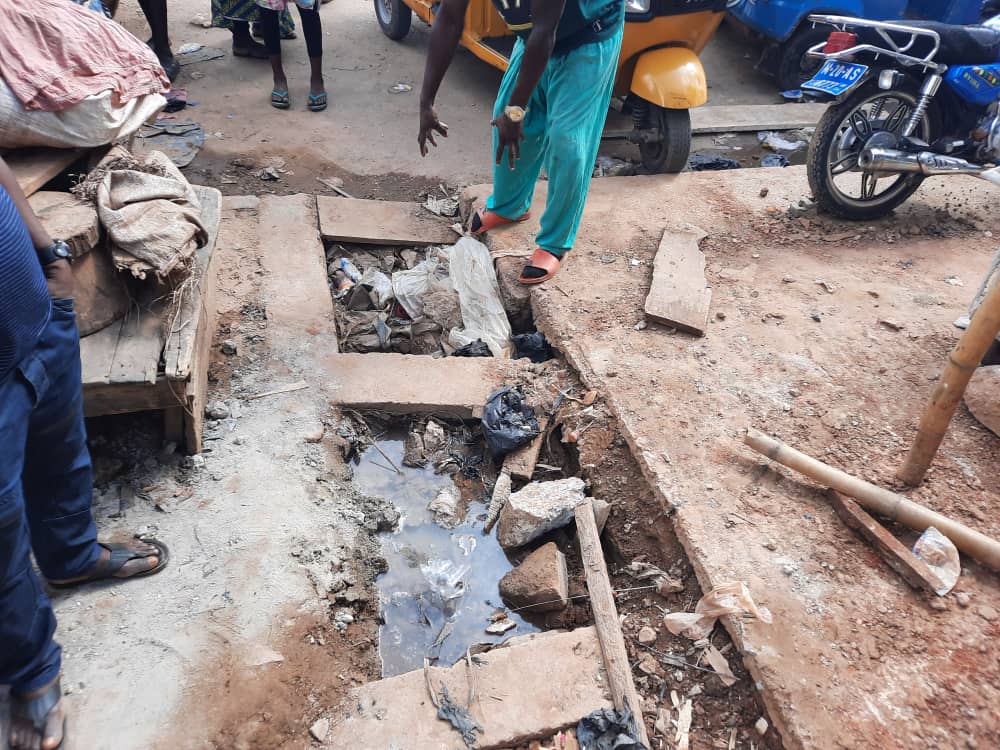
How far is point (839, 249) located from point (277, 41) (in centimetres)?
435

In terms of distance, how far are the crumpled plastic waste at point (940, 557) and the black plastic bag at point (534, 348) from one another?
178 centimetres

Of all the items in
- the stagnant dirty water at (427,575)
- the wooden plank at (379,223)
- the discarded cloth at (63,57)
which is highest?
the discarded cloth at (63,57)

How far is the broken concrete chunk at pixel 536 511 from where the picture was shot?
2.65 meters

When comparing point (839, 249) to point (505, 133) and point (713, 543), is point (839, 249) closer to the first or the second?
point (505, 133)

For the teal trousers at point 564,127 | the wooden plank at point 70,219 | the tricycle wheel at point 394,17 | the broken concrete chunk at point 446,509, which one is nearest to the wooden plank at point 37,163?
the wooden plank at point 70,219

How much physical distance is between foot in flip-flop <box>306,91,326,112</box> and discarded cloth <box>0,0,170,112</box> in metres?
2.79

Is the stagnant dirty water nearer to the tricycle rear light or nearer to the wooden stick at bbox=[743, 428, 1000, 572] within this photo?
the wooden stick at bbox=[743, 428, 1000, 572]

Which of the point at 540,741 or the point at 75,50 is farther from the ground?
the point at 75,50

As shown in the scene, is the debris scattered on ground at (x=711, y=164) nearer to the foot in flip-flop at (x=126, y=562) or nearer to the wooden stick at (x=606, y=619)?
the wooden stick at (x=606, y=619)

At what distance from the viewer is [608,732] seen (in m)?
2.01

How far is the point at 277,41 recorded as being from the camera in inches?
212

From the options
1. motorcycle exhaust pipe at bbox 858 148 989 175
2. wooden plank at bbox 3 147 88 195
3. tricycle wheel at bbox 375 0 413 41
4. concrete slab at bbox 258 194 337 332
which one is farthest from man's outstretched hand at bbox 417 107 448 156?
tricycle wheel at bbox 375 0 413 41

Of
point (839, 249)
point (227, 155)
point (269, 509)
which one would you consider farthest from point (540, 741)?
point (227, 155)

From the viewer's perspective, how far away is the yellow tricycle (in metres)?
4.53
